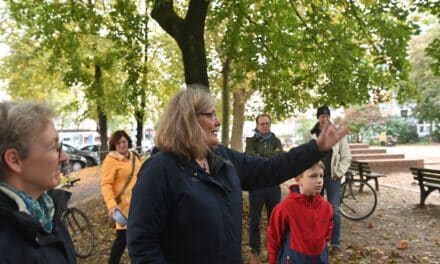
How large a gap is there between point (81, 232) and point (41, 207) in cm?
624

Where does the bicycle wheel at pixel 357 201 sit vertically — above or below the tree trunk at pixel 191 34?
below

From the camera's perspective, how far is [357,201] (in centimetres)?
976

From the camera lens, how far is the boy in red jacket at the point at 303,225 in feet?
12.1

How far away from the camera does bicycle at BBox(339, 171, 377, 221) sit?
931cm

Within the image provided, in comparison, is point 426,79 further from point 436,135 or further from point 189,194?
point 189,194

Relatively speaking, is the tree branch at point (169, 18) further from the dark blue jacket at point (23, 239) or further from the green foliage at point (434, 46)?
the dark blue jacket at point (23, 239)

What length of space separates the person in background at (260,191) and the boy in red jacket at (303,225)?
2204mm

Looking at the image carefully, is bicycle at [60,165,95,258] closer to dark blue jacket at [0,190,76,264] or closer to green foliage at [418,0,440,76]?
dark blue jacket at [0,190,76,264]

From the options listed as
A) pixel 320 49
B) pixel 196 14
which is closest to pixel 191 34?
pixel 196 14

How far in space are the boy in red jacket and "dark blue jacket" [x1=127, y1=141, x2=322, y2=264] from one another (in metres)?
1.37

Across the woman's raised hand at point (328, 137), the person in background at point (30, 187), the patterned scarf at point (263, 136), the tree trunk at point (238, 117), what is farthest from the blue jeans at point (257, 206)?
the tree trunk at point (238, 117)

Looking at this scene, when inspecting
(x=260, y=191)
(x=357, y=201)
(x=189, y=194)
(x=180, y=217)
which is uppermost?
(x=189, y=194)

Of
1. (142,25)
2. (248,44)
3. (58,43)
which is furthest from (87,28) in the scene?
(248,44)

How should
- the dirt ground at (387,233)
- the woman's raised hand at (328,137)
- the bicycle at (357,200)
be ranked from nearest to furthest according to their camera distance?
the woman's raised hand at (328,137) → the dirt ground at (387,233) → the bicycle at (357,200)
